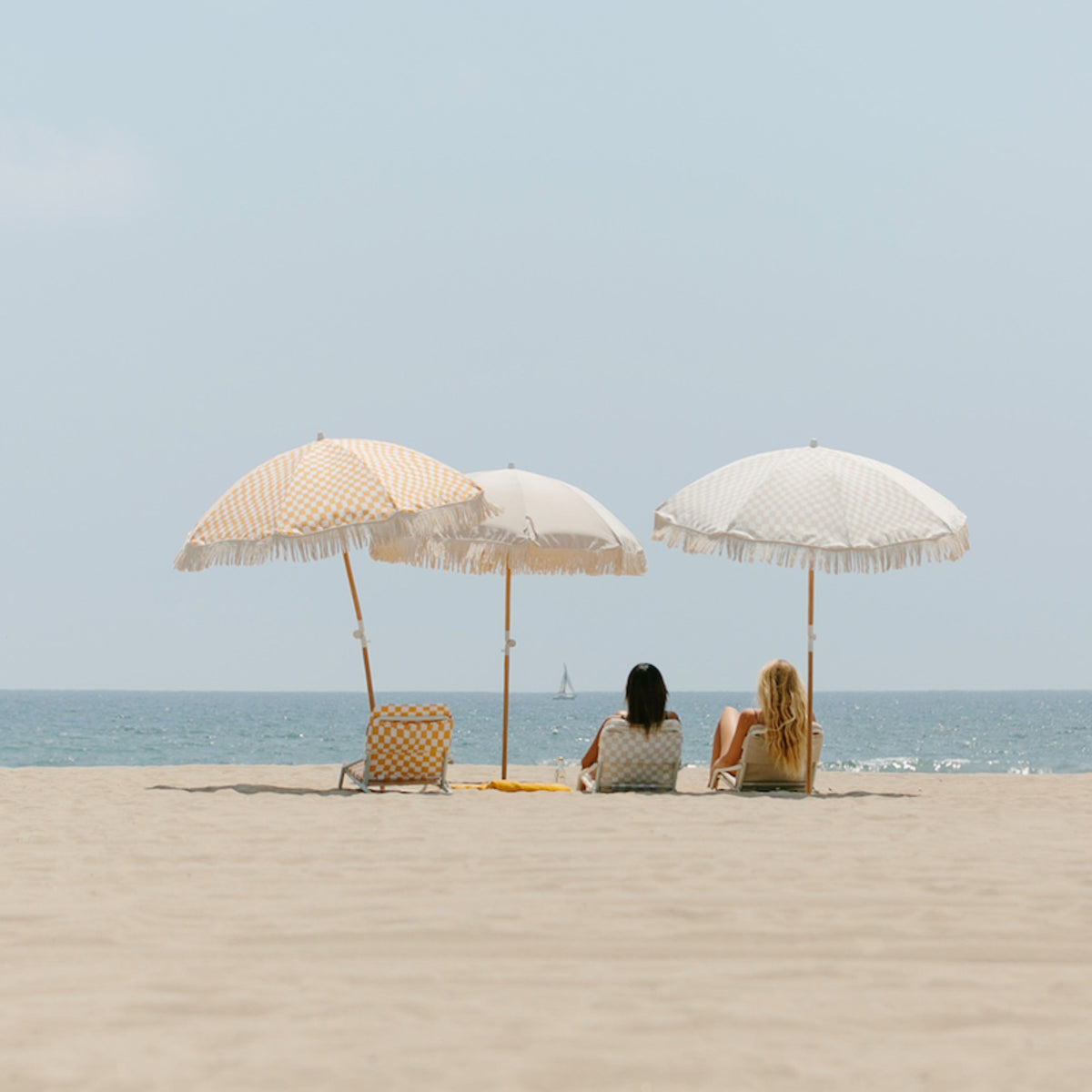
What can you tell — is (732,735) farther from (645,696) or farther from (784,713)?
(645,696)

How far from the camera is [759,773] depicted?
9031 mm

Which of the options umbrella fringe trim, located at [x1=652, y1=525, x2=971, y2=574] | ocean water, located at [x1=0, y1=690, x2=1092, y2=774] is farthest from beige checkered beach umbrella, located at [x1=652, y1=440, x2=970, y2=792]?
ocean water, located at [x1=0, y1=690, x2=1092, y2=774]

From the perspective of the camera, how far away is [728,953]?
4.07m

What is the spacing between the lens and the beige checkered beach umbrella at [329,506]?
8.69 m

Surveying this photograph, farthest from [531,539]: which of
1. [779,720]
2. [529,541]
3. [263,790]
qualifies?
[263,790]

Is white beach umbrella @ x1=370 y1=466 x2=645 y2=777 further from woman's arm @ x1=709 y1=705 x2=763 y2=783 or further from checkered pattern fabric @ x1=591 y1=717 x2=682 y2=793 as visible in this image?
woman's arm @ x1=709 y1=705 x2=763 y2=783

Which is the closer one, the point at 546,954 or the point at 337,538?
the point at 546,954

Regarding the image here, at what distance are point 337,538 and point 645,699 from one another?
233cm

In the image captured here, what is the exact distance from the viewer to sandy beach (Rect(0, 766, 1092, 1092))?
3.05 meters

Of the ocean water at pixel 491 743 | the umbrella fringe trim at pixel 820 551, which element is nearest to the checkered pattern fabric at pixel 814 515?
the umbrella fringe trim at pixel 820 551

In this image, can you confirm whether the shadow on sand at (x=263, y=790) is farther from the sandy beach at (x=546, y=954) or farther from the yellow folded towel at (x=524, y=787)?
the sandy beach at (x=546, y=954)

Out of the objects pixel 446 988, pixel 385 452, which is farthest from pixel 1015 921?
pixel 385 452

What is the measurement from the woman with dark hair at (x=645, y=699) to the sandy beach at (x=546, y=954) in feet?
5.42

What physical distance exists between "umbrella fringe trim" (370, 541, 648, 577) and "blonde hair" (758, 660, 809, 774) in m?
1.89
